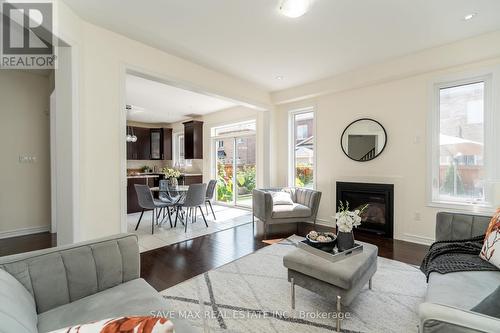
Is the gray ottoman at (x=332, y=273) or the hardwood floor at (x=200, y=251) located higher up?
the gray ottoman at (x=332, y=273)

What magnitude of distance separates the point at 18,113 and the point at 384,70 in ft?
19.7

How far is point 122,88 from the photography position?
2947 mm

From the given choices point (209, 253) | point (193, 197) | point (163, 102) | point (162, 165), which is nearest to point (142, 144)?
point (162, 165)

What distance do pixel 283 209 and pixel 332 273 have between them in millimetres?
2381

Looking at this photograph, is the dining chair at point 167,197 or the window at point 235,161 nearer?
the dining chair at point 167,197

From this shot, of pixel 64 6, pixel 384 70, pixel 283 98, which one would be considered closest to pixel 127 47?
pixel 64 6

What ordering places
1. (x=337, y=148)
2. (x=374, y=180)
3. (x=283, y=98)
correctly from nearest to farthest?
(x=374, y=180) < (x=337, y=148) < (x=283, y=98)

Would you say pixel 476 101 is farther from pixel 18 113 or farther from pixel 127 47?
pixel 18 113

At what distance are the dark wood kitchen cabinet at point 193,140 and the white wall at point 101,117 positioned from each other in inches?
164

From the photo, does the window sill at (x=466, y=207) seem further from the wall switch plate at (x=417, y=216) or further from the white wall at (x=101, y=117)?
the white wall at (x=101, y=117)

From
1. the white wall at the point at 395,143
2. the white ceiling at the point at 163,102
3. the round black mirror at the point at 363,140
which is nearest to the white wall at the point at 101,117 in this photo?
the white ceiling at the point at 163,102

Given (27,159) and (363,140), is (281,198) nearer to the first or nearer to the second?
(363,140)

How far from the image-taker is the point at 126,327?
27.1 inches

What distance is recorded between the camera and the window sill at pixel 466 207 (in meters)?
3.15
